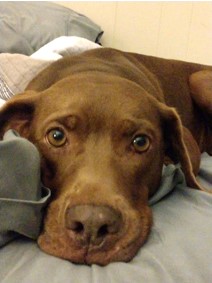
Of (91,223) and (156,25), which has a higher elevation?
(91,223)

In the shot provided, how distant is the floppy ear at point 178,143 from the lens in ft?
5.12

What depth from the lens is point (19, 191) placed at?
1164 mm

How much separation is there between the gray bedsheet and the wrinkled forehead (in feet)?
1.07

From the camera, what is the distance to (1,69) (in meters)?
2.10

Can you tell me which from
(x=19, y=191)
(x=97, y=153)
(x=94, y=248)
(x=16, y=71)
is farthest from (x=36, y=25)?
(x=94, y=248)

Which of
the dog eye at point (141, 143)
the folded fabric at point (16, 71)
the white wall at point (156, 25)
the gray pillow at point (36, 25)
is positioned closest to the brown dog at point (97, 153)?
the dog eye at point (141, 143)

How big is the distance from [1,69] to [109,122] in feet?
2.89

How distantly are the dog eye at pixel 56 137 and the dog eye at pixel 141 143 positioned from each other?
0.67 ft

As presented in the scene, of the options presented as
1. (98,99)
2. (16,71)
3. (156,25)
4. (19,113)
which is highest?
(98,99)

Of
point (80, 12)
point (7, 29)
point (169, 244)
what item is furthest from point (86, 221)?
point (80, 12)

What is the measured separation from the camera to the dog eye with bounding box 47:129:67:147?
54.4 inches

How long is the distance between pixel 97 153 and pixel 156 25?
231 cm

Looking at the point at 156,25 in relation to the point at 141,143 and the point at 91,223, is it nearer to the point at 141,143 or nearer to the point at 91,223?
the point at 141,143

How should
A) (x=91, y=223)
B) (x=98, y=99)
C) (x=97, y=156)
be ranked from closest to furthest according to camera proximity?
(x=91, y=223) < (x=97, y=156) < (x=98, y=99)
